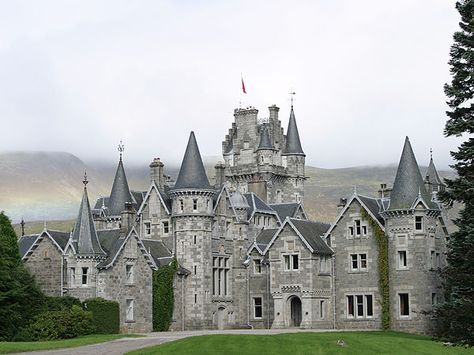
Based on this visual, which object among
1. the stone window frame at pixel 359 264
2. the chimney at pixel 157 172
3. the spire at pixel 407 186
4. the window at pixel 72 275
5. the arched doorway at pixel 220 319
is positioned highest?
the chimney at pixel 157 172

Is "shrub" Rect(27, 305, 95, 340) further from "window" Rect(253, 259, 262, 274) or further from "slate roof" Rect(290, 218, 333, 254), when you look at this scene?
"window" Rect(253, 259, 262, 274)

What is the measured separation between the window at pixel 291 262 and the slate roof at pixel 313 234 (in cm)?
168

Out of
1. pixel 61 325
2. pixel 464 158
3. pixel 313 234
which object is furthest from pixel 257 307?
pixel 464 158

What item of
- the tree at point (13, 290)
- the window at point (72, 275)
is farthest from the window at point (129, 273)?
Result: the tree at point (13, 290)

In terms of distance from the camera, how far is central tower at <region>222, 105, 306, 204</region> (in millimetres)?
103312

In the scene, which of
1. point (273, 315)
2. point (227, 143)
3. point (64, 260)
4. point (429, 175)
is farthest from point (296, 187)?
point (64, 260)

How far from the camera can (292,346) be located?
45250mm

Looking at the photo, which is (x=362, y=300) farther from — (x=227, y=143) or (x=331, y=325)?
(x=227, y=143)

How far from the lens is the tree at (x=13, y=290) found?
2255 inches

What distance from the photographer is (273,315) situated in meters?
74.0

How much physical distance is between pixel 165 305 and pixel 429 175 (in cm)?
3075

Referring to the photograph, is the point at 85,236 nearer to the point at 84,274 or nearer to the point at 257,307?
the point at 84,274

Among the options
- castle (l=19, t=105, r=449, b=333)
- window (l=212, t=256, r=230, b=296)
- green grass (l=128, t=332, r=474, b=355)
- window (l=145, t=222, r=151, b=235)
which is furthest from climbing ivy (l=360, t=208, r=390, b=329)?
window (l=145, t=222, r=151, b=235)

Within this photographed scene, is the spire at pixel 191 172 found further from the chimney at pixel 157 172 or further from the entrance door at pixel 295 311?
the entrance door at pixel 295 311
